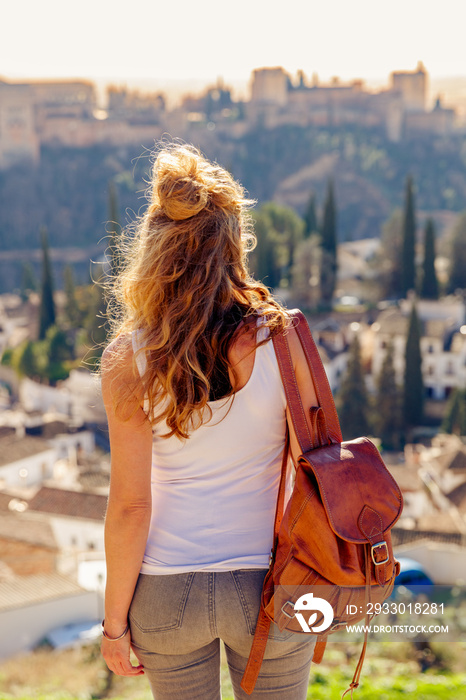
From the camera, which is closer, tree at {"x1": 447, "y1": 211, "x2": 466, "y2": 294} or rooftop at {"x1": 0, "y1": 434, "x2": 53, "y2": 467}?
rooftop at {"x1": 0, "y1": 434, "x2": 53, "y2": 467}

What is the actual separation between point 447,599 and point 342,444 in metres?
7.98

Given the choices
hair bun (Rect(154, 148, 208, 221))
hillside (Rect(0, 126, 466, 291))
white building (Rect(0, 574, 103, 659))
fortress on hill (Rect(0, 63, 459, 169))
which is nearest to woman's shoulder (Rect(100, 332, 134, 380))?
hair bun (Rect(154, 148, 208, 221))

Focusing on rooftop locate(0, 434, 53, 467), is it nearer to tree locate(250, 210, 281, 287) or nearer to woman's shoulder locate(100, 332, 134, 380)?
tree locate(250, 210, 281, 287)

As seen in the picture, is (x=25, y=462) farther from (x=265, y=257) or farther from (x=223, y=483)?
(x=223, y=483)

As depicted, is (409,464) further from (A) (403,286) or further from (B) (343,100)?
(B) (343,100)

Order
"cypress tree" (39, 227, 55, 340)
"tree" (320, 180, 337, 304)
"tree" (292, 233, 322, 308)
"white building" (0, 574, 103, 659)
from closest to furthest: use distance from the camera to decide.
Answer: "white building" (0, 574, 103, 659), "tree" (292, 233, 322, 308), "tree" (320, 180, 337, 304), "cypress tree" (39, 227, 55, 340)

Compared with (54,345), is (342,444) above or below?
above

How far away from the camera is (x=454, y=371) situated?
22203mm

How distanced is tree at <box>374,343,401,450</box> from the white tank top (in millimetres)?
19331

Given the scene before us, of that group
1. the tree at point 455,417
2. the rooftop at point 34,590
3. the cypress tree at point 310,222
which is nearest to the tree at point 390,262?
the cypress tree at point 310,222

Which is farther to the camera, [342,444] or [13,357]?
[13,357]

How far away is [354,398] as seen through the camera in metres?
20.5

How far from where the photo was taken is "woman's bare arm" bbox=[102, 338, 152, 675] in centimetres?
152

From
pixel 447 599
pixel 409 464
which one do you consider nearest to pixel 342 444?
pixel 447 599
